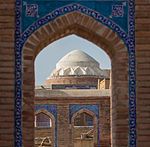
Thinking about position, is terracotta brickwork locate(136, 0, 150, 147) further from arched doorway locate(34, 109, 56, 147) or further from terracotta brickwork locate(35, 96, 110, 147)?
arched doorway locate(34, 109, 56, 147)

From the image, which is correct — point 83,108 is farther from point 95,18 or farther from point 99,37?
point 95,18

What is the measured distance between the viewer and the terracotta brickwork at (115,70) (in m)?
8.90

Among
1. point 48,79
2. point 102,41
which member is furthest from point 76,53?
point 102,41

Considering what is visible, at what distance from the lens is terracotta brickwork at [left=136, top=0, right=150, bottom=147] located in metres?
8.94

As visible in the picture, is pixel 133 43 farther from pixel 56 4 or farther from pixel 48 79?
pixel 48 79

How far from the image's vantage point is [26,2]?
9.12m

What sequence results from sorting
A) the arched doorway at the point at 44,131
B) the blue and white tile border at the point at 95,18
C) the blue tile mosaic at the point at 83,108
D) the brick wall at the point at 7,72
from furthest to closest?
1. the arched doorway at the point at 44,131
2. the blue tile mosaic at the point at 83,108
3. the blue and white tile border at the point at 95,18
4. the brick wall at the point at 7,72

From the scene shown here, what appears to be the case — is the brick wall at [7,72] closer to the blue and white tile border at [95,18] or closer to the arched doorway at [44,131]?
the blue and white tile border at [95,18]

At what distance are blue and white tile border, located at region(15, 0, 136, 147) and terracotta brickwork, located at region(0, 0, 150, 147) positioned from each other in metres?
0.07

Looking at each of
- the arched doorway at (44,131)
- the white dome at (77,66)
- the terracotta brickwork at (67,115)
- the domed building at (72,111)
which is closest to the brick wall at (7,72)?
the domed building at (72,111)

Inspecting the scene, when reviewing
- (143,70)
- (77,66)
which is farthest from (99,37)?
(77,66)

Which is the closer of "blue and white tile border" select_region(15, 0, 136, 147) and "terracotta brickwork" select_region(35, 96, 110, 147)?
"blue and white tile border" select_region(15, 0, 136, 147)

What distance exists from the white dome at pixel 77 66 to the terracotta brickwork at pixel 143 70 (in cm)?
2678

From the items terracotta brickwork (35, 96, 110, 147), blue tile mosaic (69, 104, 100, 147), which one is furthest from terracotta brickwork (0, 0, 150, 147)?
blue tile mosaic (69, 104, 100, 147)
